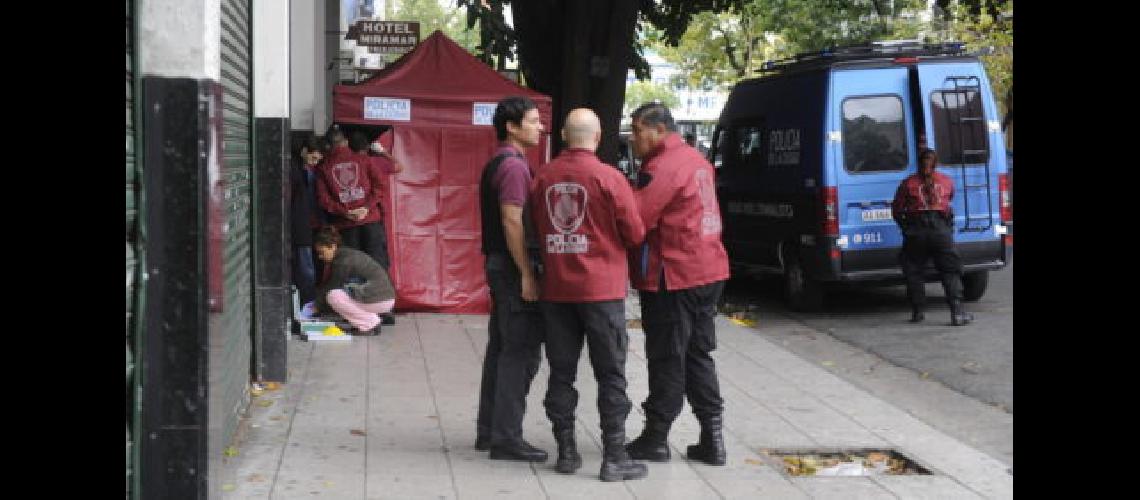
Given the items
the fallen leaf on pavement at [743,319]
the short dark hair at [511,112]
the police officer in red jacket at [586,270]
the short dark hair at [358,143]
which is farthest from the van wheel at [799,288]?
the police officer in red jacket at [586,270]

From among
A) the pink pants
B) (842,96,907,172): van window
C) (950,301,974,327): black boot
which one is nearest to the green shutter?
the pink pants

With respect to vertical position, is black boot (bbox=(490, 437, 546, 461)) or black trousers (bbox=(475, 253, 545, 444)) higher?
black trousers (bbox=(475, 253, 545, 444))

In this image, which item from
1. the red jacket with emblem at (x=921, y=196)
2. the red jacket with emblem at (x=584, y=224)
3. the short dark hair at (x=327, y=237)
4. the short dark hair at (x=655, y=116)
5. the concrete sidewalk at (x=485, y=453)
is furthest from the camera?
the red jacket with emblem at (x=921, y=196)

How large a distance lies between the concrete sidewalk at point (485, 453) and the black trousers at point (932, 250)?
98.9 inches

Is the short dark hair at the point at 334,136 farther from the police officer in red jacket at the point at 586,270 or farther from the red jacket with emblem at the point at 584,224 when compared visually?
the red jacket with emblem at the point at 584,224

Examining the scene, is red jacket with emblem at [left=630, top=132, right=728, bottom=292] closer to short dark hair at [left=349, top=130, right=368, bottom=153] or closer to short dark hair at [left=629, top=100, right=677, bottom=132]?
short dark hair at [left=629, top=100, right=677, bottom=132]

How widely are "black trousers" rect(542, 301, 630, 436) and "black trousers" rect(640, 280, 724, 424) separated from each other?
286 mm

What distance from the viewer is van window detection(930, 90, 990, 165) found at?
48.6ft

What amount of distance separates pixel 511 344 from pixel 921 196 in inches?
277

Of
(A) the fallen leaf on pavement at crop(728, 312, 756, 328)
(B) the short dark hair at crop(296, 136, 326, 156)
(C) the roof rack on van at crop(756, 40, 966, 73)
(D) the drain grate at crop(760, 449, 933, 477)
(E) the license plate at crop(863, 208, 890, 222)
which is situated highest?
(C) the roof rack on van at crop(756, 40, 966, 73)

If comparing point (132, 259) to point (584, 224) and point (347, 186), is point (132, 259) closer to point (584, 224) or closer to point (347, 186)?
point (584, 224)

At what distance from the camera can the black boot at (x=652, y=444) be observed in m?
7.62
